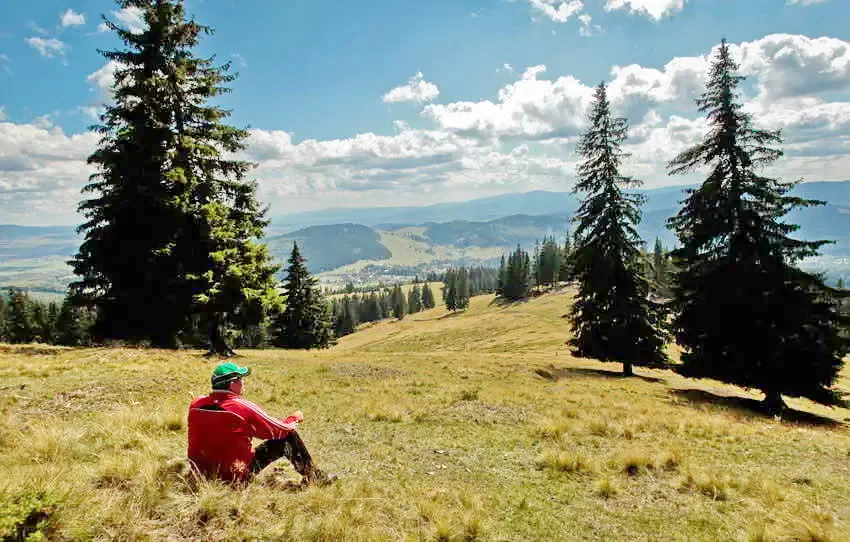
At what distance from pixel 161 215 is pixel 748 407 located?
28.8m

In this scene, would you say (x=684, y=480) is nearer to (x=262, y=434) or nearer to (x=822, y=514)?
(x=822, y=514)

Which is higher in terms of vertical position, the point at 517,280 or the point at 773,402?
the point at 517,280

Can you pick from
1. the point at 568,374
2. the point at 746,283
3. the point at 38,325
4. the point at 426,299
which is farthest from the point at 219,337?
the point at 426,299

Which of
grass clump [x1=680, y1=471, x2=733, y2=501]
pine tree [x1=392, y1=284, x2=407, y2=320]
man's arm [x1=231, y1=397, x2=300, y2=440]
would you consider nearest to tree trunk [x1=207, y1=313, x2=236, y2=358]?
man's arm [x1=231, y1=397, x2=300, y2=440]

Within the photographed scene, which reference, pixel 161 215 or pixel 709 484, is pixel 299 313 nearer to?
pixel 161 215

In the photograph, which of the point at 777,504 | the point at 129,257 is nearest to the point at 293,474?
the point at 777,504

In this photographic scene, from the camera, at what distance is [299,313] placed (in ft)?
189

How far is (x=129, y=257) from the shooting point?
2192 centimetres

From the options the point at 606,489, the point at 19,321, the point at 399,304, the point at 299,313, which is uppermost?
the point at 606,489

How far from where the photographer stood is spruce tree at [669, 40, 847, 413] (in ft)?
65.4

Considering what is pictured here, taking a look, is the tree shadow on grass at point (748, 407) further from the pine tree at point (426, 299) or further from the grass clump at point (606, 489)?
the pine tree at point (426, 299)

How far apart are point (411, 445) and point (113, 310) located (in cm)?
1987

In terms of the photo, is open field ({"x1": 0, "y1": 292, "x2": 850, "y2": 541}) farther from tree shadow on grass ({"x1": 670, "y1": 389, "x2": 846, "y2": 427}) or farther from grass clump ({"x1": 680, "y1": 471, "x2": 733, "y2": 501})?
tree shadow on grass ({"x1": 670, "y1": 389, "x2": 846, "y2": 427})

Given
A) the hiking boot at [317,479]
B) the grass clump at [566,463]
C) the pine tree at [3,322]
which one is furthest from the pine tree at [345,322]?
the hiking boot at [317,479]
